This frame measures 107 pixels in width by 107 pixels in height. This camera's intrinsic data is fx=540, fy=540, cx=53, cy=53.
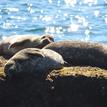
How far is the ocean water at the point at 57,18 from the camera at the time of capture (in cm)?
1722

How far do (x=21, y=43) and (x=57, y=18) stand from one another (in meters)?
10.3

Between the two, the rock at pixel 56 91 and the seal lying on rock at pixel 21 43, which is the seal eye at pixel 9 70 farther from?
the seal lying on rock at pixel 21 43

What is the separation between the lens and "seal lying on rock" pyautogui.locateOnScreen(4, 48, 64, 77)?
7996mm

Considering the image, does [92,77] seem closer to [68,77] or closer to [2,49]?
[68,77]

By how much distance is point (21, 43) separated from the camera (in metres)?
10.1

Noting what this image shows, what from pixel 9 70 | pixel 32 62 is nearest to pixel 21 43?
pixel 32 62

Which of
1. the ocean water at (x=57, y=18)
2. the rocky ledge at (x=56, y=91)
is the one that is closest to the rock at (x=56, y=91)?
the rocky ledge at (x=56, y=91)

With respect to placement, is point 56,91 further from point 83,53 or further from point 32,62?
point 83,53

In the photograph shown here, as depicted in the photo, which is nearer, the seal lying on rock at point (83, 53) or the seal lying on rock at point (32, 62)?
the seal lying on rock at point (32, 62)

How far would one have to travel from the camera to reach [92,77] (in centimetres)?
798

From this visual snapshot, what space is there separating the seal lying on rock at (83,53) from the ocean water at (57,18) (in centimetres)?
625

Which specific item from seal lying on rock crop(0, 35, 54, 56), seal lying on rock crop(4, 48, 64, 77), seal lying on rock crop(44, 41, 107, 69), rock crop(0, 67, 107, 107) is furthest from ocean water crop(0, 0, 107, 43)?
rock crop(0, 67, 107, 107)

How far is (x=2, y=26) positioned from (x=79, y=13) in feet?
12.6

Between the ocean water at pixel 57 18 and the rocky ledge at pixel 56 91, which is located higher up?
the rocky ledge at pixel 56 91
